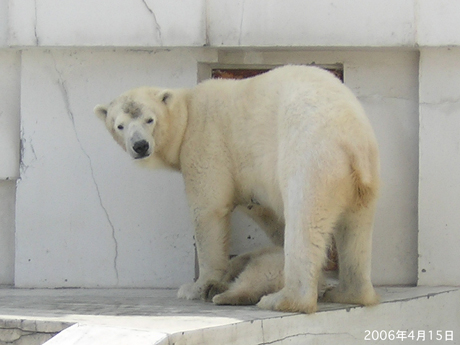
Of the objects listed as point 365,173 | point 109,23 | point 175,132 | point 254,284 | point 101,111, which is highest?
point 109,23

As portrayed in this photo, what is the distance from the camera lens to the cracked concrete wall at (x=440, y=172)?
17.3ft

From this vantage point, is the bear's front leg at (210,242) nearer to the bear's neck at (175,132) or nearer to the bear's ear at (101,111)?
the bear's neck at (175,132)

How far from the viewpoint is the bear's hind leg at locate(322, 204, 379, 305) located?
4297mm

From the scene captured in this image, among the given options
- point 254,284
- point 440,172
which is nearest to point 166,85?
point 254,284

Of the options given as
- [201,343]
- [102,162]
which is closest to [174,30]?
[102,162]

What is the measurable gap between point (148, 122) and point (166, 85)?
2.41ft

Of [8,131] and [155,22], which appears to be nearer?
Result: [155,22]

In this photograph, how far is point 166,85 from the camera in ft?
18.5

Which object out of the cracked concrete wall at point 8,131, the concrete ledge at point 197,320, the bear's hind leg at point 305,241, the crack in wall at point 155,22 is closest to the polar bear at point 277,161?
the bear's hind leg at point 305,241

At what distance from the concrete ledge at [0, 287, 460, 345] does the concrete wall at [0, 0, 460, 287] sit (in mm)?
348

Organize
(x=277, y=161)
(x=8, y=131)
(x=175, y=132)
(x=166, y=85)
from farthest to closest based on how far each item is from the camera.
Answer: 1. (x=8, y=131)
2. (x=166, y=85)
3. (x=175, y=132)
4. (x=277, y=161)

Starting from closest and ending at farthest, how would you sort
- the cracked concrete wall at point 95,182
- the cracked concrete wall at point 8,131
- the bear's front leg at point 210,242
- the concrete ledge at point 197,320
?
the concrete ledge at point 197,320, the bear's front leg at point 210,242, the cracked concrete wall at point 95,182, the cracked concrete wall at point 8,131

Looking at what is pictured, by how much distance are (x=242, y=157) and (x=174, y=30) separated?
117cm

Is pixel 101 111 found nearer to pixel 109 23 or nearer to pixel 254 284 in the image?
pixel 109 23
